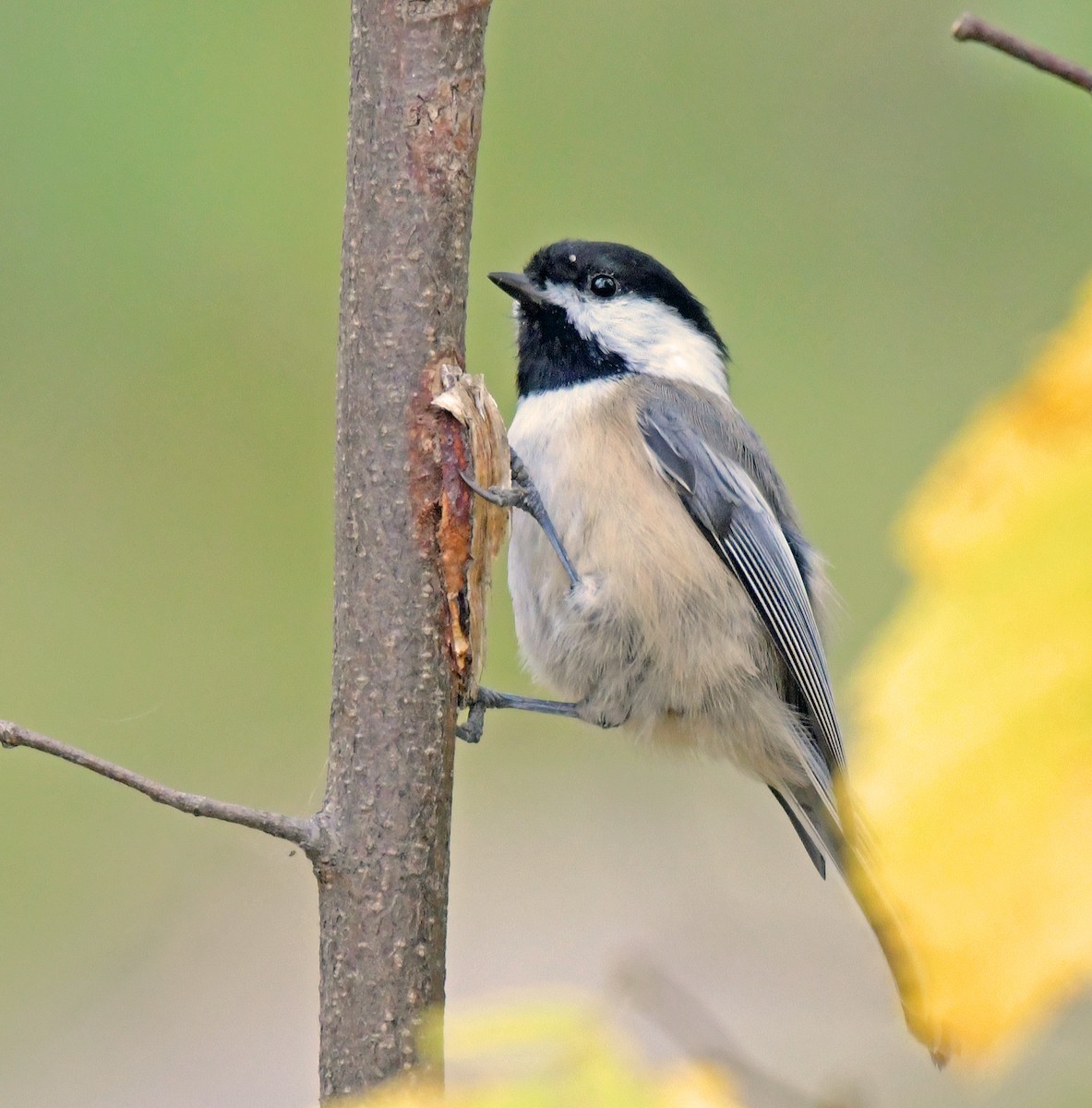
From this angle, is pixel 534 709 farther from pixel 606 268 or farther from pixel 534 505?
pixel 606 268

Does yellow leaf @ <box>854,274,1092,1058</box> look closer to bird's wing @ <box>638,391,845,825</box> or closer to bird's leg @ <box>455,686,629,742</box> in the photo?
bird's leg @ <box>455,686,629,742</box>

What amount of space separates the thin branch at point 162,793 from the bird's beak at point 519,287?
964mm

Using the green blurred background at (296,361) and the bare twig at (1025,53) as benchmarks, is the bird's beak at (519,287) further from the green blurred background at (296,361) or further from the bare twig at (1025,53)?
the bare twig at (1025,53)

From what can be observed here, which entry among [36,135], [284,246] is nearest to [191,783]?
[284,246]

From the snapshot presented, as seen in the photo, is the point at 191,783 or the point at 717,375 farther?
the point at 191,783

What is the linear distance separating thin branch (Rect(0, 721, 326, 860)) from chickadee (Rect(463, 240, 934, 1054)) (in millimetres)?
637

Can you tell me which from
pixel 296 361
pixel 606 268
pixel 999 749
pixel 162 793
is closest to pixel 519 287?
pixel 606 268

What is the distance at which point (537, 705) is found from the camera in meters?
1.57

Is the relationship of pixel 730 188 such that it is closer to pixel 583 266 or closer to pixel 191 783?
pixel 583 266

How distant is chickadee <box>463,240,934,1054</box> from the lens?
164 centimetres

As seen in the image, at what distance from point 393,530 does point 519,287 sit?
0.81m

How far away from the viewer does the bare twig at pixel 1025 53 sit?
16.7 inches

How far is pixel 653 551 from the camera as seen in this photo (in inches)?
64.2

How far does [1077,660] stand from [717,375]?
1694 mm
